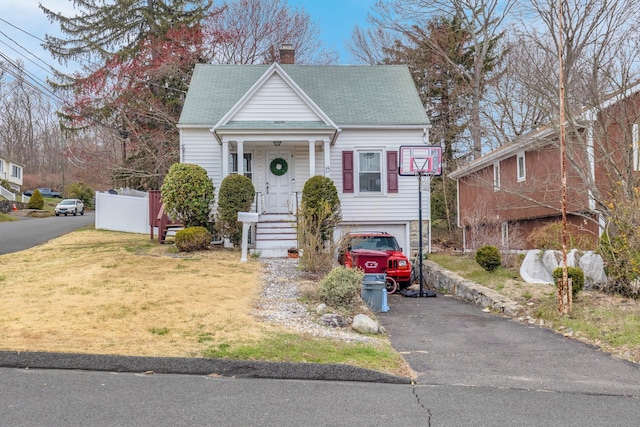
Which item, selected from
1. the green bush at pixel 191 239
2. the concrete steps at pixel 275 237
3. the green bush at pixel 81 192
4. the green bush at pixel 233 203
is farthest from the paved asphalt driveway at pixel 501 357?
the green bush at pixel 81 192

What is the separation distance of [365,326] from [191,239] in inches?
340

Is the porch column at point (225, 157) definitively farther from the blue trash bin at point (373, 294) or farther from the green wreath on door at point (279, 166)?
the blue trash bin at point (373, 294)

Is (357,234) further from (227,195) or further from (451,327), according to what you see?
(451,327)

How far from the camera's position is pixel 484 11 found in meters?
28.8

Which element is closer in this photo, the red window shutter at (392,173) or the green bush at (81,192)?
the red window shutter at (392,173)

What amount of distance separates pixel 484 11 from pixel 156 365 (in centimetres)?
2789

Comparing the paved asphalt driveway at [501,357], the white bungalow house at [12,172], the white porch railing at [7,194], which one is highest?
the white bungalow house at [12,172]

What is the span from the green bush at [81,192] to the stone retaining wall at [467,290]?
1748 inches

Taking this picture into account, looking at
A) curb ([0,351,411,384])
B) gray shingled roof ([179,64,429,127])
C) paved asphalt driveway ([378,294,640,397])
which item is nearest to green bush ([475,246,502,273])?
paved asphalt driveway ([378,294,640,397])

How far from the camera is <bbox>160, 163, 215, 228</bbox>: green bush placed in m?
16.4

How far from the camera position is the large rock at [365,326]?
325 inches

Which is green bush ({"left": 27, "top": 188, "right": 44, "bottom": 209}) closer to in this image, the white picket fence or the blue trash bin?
the white picket fence

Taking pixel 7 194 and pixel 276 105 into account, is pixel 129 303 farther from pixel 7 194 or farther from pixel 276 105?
pixel 7 194

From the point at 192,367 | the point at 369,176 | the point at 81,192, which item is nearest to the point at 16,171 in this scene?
the point at 81,192
